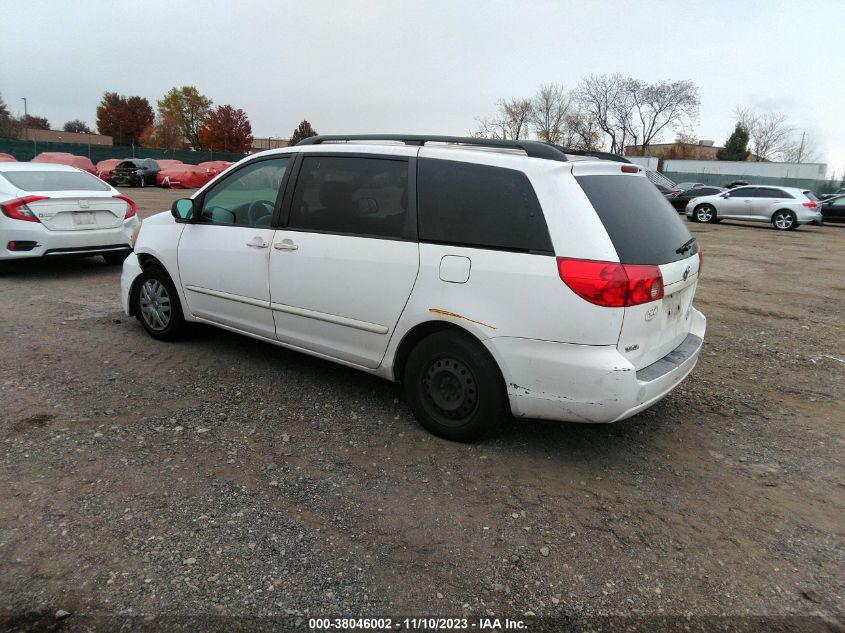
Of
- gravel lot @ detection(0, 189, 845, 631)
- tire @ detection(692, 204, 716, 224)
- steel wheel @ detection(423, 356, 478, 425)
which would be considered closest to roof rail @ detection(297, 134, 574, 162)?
steel wheel @ detection(423, 356, 478, 425)

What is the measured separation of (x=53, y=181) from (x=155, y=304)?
4.32 metres

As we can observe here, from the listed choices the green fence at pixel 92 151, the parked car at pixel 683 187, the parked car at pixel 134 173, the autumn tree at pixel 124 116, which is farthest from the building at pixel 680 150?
the autumn tree at pixel 124 116

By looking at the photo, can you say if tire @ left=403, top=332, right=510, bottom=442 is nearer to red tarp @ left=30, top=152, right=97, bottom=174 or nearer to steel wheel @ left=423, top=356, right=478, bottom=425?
steel wheel @ left=423, top=356, right=478, bottom=425

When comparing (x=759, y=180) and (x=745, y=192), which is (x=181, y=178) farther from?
(x=759, y=180)

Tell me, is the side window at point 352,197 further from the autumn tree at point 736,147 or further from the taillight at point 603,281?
the autumn tree at point 736,147

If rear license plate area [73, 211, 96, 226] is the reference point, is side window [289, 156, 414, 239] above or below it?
above

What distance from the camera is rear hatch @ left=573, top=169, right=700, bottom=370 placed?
3291 millimetres

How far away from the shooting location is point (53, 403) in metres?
4.16

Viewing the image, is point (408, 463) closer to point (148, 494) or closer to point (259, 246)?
point (148, 494)

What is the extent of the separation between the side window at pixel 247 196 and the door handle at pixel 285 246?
0.76ft

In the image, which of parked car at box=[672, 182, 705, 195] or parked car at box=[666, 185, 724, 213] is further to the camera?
parked car at box=[672, 182, 705, 195]

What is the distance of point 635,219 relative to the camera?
139 inches

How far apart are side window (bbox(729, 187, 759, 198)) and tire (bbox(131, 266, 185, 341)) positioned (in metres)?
22.7

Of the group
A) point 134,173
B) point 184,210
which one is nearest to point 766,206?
point 184,210
